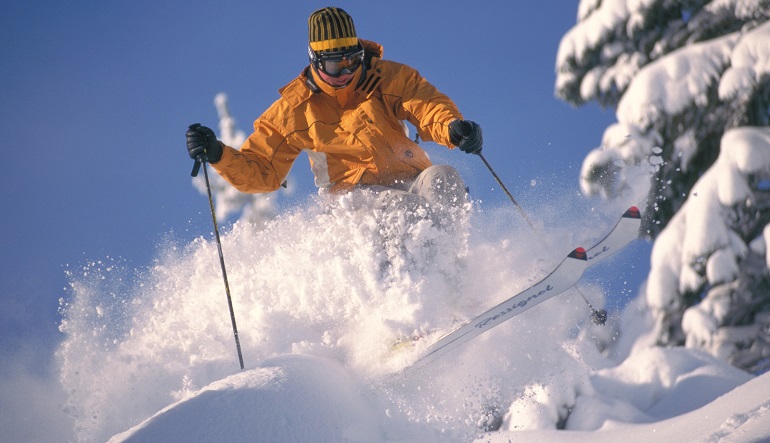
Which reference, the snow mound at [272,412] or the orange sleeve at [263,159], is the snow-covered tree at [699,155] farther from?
the snow mound at [272,412]

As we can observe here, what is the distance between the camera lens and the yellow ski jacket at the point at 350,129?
4809mm

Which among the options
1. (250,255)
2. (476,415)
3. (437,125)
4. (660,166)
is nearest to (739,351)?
(660,166)

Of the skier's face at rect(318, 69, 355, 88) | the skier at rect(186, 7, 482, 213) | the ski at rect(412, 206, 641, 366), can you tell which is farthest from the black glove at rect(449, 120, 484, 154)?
the ski at rect(412, 206, 641, 366)

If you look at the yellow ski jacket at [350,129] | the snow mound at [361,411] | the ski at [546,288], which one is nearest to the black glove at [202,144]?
the yellow ski jacket at [350,129]

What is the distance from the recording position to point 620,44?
5.80 metres

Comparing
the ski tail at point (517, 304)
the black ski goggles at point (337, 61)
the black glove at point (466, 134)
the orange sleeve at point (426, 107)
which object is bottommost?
the ski tail at point (517, 304)

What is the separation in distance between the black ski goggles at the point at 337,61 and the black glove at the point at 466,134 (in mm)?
899

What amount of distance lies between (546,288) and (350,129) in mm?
1925

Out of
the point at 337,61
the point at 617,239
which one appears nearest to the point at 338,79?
the point at 337,61

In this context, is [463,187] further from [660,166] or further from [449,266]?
[660,166]

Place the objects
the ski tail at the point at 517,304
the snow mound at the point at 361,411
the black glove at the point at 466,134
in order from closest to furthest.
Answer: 1. the snow mound at the point at 361,411
2. the ski tail at the point at 517,304
3. the black glove at the point at 466,134

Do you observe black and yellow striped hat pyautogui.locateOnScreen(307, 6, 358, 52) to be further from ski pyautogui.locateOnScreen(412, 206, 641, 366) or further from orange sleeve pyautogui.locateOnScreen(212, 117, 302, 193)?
ski pyautogui.locateOnScreen(412, 206, 641, 366)

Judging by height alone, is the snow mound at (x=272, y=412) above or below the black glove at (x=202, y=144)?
below

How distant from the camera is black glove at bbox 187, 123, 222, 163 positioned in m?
4.53
